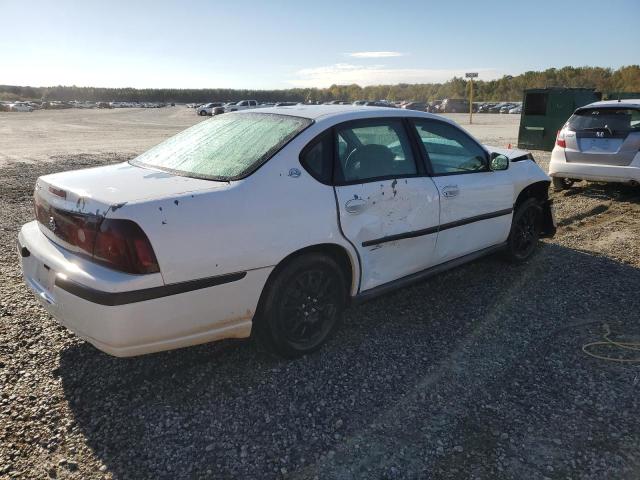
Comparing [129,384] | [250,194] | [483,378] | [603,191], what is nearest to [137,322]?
[129,384]

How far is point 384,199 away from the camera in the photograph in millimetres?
3434

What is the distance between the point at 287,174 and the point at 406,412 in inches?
59.9

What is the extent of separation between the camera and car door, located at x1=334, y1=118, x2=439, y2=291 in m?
3.29

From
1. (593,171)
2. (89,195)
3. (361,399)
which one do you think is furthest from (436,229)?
(593,171)

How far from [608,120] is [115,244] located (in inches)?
302

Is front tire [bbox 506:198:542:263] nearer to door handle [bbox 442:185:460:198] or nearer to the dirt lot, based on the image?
the dirt lot

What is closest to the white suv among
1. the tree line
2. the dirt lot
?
the dirt lot

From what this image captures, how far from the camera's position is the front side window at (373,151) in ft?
11.0

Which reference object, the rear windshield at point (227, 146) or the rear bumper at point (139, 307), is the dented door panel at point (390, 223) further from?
the rear bumper at point (139, 307)

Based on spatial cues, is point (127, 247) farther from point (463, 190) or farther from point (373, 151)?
point (463, 190)

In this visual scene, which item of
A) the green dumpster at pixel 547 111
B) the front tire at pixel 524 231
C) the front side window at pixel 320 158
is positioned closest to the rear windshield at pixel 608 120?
the front tire at pixel 524 231

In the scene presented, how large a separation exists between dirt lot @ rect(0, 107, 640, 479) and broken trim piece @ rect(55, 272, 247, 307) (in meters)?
0.68

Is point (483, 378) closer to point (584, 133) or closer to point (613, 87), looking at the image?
point (584, 133)

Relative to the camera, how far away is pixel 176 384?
3.01 meters
